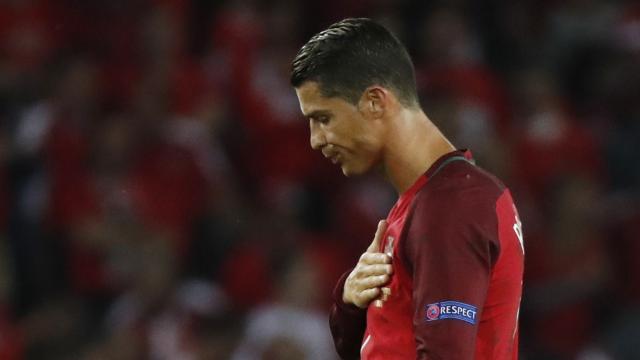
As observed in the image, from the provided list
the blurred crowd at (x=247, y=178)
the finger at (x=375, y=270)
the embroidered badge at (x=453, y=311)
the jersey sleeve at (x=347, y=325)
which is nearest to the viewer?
the embroidered badge at (x=453, y=311)

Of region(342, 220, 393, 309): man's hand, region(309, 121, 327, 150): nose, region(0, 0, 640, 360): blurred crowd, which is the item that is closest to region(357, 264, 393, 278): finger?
region(342, 220, 393, 309): man's hand

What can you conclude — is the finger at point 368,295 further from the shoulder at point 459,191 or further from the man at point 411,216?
the shoulder at point 459,191

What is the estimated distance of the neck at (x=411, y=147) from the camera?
2.49 metres

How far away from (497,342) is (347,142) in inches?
18.7

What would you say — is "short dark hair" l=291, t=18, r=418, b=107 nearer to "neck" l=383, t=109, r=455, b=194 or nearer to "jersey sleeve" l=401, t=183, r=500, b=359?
"neck" l=383, t=109, r=455, b=194

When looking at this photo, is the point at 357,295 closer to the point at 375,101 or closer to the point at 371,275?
the point at 371,275

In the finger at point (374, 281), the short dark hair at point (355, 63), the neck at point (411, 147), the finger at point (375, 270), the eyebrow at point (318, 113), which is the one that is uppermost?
the short dark hair at point (355, 63)

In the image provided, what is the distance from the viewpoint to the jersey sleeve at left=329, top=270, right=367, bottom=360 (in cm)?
273

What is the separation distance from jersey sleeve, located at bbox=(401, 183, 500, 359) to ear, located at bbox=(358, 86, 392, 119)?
0.23 metres

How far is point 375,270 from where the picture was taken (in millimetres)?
2471

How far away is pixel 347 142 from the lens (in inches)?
98.4

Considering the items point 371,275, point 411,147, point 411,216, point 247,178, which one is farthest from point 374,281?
point 247,178

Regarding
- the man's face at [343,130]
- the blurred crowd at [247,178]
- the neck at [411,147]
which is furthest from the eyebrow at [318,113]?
the blurred crowd at [247,178]

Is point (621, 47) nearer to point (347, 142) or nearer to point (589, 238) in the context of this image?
point (589, 238)
